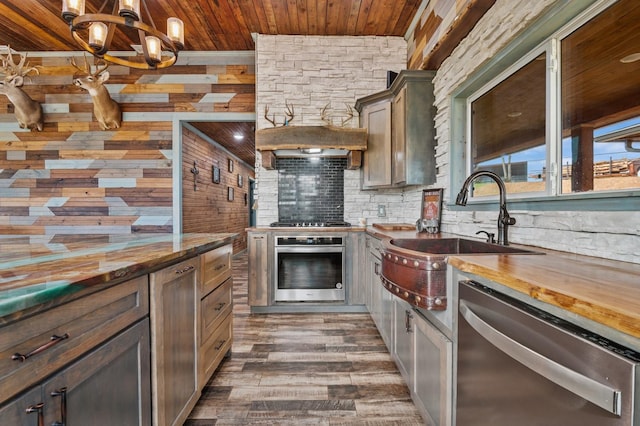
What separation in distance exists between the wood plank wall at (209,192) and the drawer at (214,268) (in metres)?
2.65

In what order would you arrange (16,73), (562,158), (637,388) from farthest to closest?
1. (16,73)
2. (562,158)
3. (637,388)

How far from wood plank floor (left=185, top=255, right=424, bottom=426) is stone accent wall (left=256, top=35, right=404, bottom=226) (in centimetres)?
156

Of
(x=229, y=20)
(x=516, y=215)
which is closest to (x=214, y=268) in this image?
(x=516, y=215)

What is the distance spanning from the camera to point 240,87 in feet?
13.7

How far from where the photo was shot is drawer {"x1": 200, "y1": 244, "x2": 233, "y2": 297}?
167cm

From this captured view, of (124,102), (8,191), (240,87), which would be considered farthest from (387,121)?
(8,191)

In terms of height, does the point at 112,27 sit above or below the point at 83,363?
above

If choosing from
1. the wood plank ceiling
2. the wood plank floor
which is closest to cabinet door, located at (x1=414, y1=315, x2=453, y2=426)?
the wood plank floor

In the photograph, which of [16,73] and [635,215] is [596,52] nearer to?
[635,215]

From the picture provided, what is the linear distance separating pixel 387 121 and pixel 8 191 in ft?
17.5

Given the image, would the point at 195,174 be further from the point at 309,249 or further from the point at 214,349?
the point at 214,349

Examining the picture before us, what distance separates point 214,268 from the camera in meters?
1.84

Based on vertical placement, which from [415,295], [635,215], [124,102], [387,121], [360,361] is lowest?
[360,361]

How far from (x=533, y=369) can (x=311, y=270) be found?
2600 millimetres
